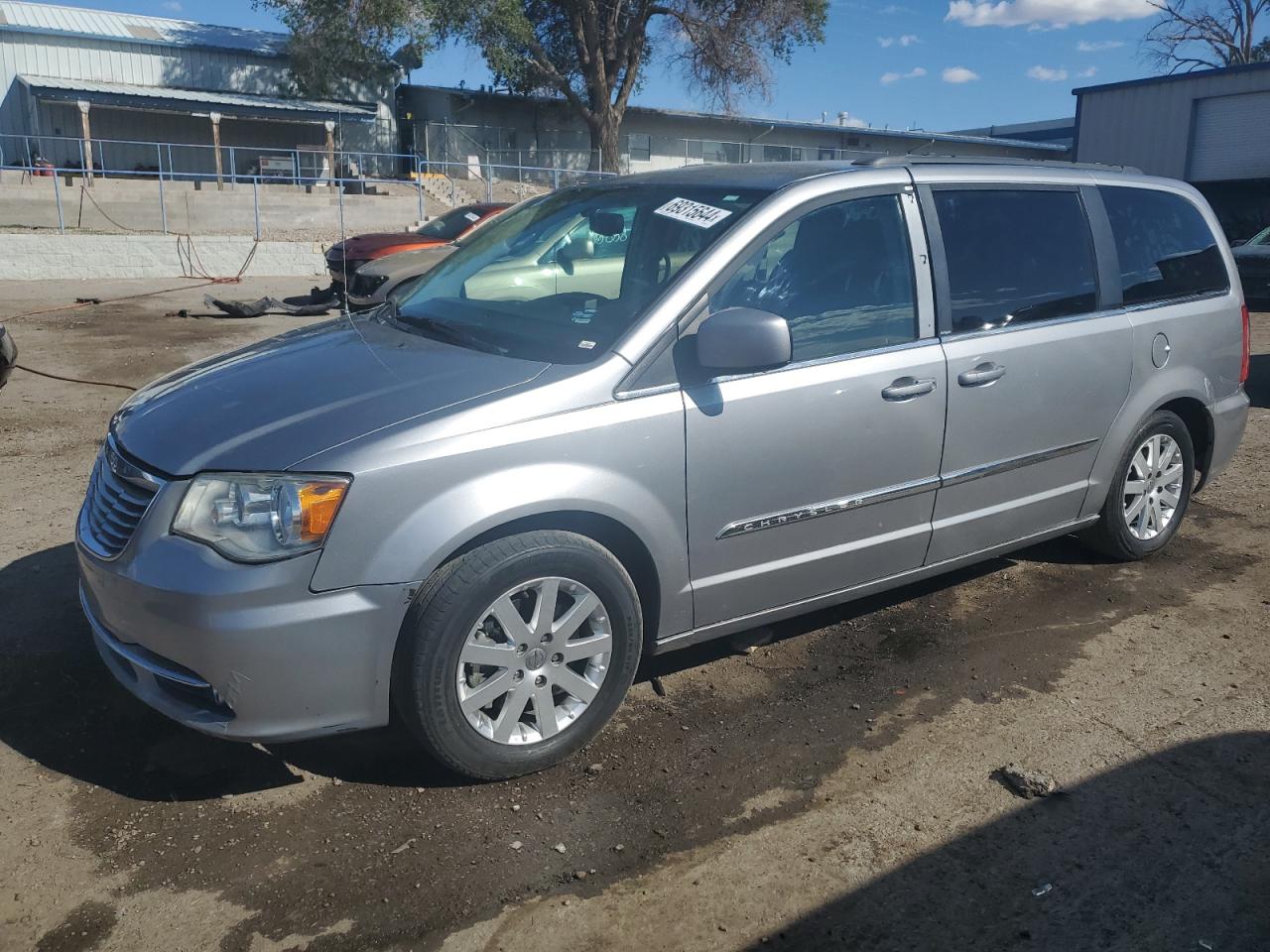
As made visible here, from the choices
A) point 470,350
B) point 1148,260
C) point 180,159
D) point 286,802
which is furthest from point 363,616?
point 180,159

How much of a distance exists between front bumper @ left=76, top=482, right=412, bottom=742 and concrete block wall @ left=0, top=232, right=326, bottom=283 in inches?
748

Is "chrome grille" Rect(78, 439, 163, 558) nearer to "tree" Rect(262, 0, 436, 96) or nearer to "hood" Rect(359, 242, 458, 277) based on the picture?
"hood" Rect(359, 242, 458, 277)

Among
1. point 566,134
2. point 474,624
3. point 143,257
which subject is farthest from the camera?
point 566,134

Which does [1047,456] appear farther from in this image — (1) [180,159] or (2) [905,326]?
(1) [180,159]

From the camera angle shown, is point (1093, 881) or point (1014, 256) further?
point (1014, 256)

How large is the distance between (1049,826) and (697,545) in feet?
4.37

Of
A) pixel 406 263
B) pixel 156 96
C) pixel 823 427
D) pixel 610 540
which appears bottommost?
pixel 610 540

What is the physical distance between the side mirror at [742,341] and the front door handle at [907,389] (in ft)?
2.10

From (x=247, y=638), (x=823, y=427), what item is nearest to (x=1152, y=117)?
(x=823, y=427)

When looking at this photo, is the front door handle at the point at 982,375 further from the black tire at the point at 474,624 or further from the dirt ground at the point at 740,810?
the black tire at the point at 474,624

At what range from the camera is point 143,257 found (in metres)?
20.6

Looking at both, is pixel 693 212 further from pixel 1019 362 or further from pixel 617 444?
pixel 1019 362

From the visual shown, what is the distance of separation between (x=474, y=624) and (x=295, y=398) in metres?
0.91

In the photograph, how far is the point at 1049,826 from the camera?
3.13m
